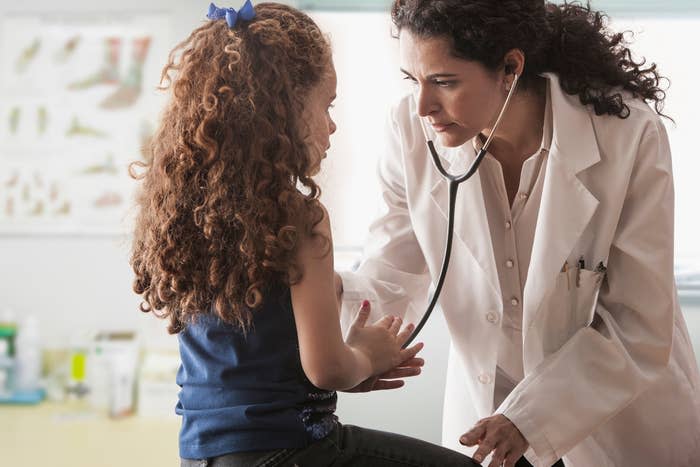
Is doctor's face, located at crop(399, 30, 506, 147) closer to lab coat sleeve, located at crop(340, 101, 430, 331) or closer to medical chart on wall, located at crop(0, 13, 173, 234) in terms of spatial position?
lab coat sleeve, located at crop(340, 101, 430, 331)

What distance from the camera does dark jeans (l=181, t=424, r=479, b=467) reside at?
1.14 meters

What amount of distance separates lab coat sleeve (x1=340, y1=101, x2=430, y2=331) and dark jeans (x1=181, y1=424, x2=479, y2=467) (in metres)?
0.47

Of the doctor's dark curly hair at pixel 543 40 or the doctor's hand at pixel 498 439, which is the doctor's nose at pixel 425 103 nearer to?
the doctor's dark curly hair at pixel 543 40

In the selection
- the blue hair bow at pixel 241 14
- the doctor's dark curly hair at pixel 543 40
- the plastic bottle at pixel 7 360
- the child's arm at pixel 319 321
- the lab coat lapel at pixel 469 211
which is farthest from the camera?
the plastic bottle at pixel 7 360

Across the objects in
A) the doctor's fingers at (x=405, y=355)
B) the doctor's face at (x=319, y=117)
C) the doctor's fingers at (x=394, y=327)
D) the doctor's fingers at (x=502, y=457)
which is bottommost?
the doctor's fingers at (x=502, y=457)

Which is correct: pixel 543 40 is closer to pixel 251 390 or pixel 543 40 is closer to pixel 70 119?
pixel 251 390

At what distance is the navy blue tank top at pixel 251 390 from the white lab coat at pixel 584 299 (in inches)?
17.3

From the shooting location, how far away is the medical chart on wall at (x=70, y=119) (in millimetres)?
2877

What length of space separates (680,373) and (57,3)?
7.39 ft

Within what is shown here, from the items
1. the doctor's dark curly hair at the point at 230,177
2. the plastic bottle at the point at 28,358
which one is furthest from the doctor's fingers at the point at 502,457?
the plastic bottle at the point at 28,358

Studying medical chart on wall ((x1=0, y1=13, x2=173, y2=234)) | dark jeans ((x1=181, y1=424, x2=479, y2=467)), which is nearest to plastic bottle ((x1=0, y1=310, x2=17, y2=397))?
medical chart on wall ((x1=0, y1=13, x2=173, y2=234))

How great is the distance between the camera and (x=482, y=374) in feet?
5.40

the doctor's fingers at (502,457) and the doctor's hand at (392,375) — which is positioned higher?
the doctor's hand at (392,375)

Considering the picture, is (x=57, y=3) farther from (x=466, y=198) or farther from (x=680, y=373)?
(x=680, y=373)
